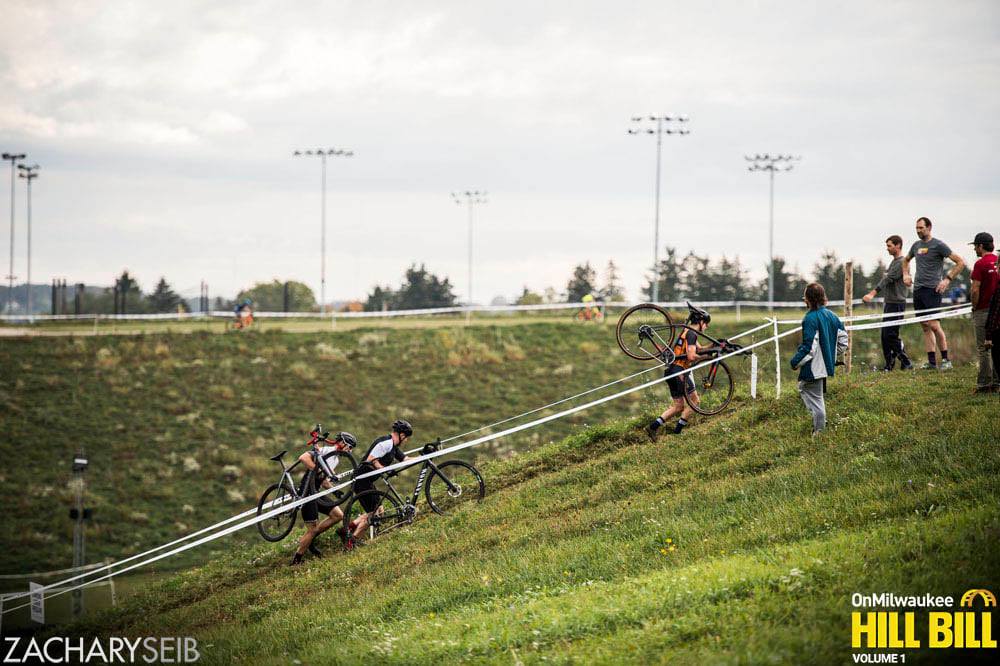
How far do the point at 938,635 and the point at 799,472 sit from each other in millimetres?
5592

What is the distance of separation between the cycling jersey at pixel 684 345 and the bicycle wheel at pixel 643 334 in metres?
0.34

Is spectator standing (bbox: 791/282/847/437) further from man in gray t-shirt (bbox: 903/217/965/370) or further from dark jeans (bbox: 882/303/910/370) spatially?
dark jeans (bbox: 882/303/910/370)

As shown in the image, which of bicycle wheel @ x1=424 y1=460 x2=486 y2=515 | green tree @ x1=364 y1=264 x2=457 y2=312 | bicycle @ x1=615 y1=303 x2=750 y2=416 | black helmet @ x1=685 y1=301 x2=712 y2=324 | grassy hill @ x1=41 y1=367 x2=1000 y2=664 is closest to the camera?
grassy hill @ x1=41 y1=367 x2=1000 y2=664

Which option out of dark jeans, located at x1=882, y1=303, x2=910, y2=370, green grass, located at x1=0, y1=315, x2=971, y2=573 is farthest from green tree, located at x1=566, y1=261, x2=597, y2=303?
dark jeans, located at x1=882, y1=303, x2=910, y2=370

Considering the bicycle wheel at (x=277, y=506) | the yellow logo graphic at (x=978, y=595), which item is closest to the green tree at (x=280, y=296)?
the bicycle wheel at (x=277, y=506)

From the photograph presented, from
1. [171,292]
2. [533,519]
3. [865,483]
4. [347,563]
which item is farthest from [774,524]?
[171,292]

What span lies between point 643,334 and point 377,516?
19.2ft

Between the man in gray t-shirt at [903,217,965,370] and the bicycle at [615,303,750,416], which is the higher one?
the man in gray t-shirt at [903,217,965,370]

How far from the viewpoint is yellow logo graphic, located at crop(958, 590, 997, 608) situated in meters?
7.62

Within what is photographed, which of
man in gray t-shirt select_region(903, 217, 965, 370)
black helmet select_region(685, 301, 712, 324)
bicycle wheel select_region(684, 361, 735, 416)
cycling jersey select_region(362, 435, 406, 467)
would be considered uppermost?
man in gray t-shirt select_region(903, 217, 965, 370)

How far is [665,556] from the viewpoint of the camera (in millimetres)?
11023

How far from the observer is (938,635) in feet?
23.9

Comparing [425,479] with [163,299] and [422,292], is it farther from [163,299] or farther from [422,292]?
[163,299]

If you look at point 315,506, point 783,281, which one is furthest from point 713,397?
point 783,281
